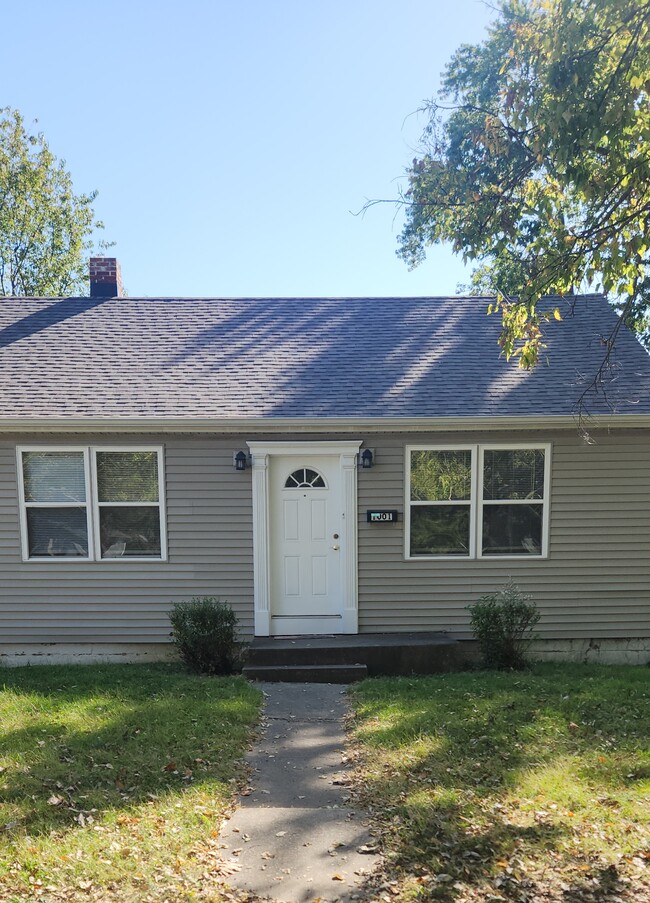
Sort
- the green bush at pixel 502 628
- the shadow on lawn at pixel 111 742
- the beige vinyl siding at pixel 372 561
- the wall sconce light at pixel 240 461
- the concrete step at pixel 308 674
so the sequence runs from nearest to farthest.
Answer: the shadow on lawn at pixel 111 742 < the concrete step at pixel 308 674 < the green bush at pixel 502 628 < the wall sconce light at pixel 240 461 < the beige vinyl siding at pixel 372 561

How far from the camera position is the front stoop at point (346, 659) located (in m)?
6.73

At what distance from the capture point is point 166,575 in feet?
24.6

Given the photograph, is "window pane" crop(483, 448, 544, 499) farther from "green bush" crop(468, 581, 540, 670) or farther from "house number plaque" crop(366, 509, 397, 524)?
"green bush" crop(468, 581, 540, 670)

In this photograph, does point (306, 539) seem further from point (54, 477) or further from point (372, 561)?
point (54, 477)

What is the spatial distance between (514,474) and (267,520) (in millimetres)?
3104

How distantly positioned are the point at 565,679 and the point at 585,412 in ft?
10.1

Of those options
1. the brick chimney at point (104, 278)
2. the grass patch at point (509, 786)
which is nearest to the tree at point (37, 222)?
the brick chimney at point (104, 278)

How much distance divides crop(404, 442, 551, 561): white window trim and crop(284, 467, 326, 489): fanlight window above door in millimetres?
1083

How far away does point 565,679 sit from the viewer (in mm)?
6547

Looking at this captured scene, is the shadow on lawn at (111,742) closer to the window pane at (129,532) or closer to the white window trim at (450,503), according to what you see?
the window pane at (129,532)

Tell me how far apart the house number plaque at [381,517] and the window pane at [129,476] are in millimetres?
2620

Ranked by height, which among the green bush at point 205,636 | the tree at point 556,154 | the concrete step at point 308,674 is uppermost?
the tree at point 556,154

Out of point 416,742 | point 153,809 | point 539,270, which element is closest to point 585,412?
point 539,270

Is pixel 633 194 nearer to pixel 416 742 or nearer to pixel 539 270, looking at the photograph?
pixel 539 270
